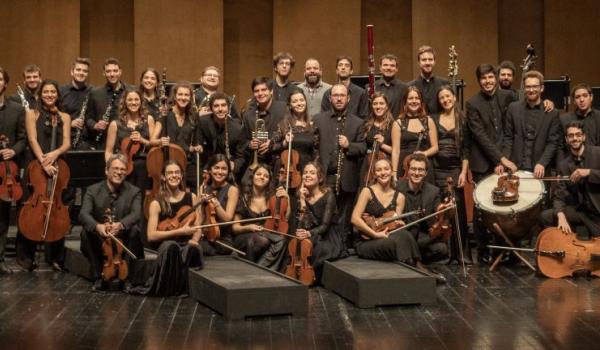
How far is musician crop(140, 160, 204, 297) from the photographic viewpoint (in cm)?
627

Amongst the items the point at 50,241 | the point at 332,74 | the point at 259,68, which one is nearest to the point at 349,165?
the point at 50,241

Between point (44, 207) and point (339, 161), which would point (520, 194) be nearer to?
point (339, 161)

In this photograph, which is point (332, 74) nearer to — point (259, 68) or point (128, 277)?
point (259, 68)

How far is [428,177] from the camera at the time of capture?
7234 millimetres

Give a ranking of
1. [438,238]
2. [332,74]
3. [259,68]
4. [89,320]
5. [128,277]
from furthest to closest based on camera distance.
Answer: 1. [259,68]
2. [332,74]
3. [438,238]
4. [128,277]
5. [89,320]

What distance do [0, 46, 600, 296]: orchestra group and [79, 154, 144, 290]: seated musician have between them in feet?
0.03

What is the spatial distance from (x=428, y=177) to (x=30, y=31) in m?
5.30

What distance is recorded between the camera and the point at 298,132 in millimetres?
7203

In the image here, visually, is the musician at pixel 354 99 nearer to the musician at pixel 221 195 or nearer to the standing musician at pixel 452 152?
the standing musician at pixel 452 152

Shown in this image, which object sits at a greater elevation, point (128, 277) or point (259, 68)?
point (259, 68)

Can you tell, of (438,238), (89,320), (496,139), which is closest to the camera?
(89,320)

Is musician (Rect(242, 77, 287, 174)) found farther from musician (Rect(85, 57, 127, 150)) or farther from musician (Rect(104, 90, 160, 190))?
musician (Rect(85, 57, 127, 150))

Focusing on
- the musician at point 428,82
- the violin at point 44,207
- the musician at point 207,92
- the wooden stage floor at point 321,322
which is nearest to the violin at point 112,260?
the wooden stage floor at point 321,322

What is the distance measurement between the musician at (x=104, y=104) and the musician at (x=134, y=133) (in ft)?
1.34
